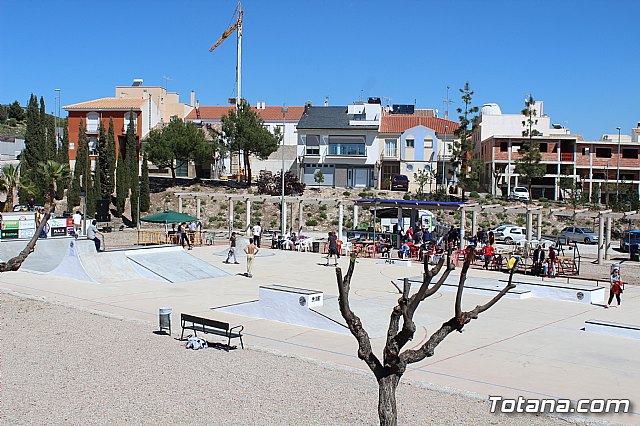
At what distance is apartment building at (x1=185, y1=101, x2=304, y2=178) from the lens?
68.7m

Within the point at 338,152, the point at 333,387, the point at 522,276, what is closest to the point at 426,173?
the point at 338,152

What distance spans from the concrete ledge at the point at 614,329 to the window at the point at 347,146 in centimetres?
4624

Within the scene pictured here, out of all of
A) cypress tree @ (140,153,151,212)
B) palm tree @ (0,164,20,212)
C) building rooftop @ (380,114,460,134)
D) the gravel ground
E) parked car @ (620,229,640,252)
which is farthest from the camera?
building rooftop @ (380,114,460,134)

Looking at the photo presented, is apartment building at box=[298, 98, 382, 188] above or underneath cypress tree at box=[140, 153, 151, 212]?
above

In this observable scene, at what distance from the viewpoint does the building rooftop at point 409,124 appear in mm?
62750

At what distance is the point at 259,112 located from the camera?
77.3 m

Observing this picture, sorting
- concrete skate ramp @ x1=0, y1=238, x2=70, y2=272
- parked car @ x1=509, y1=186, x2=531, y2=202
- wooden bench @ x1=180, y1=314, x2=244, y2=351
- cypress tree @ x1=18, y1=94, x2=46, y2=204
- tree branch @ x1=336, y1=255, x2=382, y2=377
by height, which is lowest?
wooden bench @ x1=180, y1=314, x2=244, y2=351

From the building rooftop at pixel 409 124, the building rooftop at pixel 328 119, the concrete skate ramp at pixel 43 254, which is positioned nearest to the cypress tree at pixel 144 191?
the building rooftop at pixel 328 119

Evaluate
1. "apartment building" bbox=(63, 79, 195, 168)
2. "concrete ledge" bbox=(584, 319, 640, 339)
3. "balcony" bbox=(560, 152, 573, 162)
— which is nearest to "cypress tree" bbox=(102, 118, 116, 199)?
"apartment building" bbox=(63, 79, 195, 168)

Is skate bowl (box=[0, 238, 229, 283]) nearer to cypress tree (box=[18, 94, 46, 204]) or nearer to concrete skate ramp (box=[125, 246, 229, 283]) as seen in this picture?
concrete skate ramp (box=[125, 246, 229, 283])

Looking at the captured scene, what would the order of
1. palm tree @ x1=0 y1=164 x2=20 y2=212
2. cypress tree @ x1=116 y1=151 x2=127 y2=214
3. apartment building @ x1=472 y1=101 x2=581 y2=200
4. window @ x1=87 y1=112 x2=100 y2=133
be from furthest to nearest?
window @ x1=87 y1=112 x2=100 y2=133 → apartment building @ x1=472 y1=101 x2=581 y2=200 → cypress tree @ x1=116 y1=151 x2=127 y2=214 → palm tree @ x1=0 y1=164 x2=20 y2=212

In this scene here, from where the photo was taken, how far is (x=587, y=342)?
14.2m

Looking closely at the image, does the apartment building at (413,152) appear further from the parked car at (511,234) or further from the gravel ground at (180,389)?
the gravel ground at (180,389)

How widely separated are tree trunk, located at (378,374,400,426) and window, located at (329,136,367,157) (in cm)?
5540
